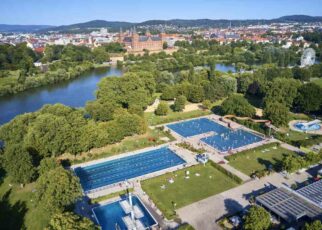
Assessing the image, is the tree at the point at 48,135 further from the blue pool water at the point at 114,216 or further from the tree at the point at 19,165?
the blue pool water at the point at 114,216

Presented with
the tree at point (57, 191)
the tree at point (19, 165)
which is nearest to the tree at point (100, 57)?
the tree at point (19, 165)

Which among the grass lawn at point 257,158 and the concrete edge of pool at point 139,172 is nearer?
the concrete edge of pool at point 139,172

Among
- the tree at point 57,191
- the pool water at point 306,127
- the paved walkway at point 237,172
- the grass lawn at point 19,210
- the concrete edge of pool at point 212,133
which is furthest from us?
the pool water at point 306,127

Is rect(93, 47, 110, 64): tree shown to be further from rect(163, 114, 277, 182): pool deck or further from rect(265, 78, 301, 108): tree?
rect(265, 78, 301, 108): tree

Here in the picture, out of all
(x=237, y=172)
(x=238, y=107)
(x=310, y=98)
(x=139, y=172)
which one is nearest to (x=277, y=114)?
(x=238, y=107)

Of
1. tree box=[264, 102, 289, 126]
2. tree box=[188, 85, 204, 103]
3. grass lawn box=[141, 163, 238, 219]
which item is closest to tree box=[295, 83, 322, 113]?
tree box=[264, 102, 289, 126]

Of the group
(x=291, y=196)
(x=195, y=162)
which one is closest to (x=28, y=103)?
(x=195, y=162)

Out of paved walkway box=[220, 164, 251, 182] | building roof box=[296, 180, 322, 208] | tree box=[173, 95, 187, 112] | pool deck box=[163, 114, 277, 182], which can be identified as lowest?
paved walkway box=[220, 164, 251, 182]
